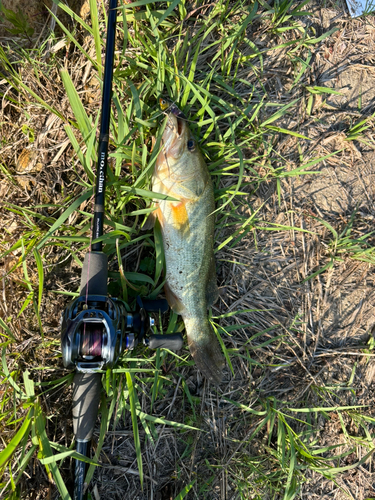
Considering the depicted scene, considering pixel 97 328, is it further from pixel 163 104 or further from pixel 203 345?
pixel 163 104

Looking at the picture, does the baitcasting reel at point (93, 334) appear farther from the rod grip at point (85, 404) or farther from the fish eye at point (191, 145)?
the fish eye at point (191, 145)

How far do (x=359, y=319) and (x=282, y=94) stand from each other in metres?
2.21

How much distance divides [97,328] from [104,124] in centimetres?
124

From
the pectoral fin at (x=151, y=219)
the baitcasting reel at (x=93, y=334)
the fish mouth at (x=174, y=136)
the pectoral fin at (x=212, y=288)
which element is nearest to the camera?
the baitcasting reel at (x=93, y=334)

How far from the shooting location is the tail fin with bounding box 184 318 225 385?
2.49 meters

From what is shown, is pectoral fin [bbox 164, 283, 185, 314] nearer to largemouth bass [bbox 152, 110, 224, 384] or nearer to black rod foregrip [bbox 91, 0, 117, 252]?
largemouth bass [bbox 152, 110, 224, 384]

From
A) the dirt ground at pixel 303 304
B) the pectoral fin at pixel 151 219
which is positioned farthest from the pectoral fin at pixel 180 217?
the dirt ground at pixel 303 304

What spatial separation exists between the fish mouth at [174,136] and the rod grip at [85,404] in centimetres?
158

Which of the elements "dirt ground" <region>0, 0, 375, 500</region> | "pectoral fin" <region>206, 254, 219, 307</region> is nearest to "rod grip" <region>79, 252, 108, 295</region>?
"pectoral fin" <region>206, 254, 219, 307</region>

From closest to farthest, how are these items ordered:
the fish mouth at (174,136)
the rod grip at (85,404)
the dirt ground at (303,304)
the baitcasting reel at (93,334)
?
the baitcasting reel at (93,334) < the rod grip at (85,404) < the fish mouth at (174,136) < the dirt ground at (303,304)

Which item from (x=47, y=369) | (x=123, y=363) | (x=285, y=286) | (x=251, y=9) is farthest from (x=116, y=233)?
(x=251, y=9)

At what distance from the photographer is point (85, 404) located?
2023 mm

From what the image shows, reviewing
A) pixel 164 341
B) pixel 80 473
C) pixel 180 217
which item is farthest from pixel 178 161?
pixel 80 473

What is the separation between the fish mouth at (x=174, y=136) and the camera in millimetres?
2309
